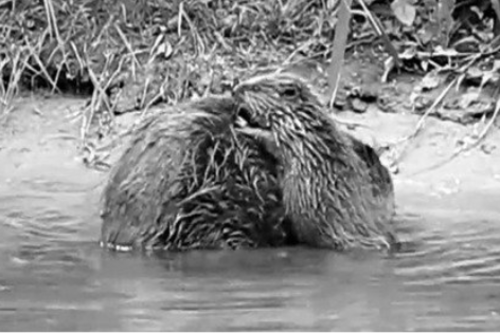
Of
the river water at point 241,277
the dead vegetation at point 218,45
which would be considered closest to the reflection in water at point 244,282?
the river water at point 241,277

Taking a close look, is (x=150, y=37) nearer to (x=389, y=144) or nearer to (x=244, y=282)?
(x=389, y=144)

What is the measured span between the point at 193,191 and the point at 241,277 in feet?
1.68

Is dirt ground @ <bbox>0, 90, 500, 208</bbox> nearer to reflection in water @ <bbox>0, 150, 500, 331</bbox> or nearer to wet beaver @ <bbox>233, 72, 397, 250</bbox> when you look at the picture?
reflection in water @ <bbox>0, 150, 500, 331</bbox>

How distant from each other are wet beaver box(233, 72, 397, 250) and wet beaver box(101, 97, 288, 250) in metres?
0.07

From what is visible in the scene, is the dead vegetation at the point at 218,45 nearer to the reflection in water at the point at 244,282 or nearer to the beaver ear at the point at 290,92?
the reflection in water at the point at 244,282

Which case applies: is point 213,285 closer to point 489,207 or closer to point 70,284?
point 70,284

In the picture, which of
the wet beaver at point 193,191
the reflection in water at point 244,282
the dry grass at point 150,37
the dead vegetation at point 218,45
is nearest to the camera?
the reflection in water at point 244,282

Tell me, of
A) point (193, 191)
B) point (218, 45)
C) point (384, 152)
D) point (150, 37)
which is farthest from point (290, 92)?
point (150, 37)

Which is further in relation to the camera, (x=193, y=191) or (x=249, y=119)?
(x=249, y=119)

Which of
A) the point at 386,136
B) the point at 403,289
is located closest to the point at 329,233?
the point at 403,289

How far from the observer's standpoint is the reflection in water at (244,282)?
448 cm

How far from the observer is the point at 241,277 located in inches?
202

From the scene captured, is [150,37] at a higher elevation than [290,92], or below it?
below

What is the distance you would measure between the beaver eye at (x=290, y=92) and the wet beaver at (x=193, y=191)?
196 millimetres
